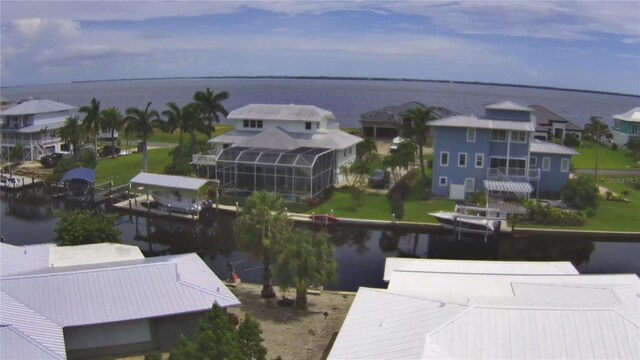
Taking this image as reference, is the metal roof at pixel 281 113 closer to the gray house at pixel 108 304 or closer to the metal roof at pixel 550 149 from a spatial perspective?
the metal roof at pixel 550 149

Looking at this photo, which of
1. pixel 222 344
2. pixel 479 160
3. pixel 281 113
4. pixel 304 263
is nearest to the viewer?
pixel 222 344

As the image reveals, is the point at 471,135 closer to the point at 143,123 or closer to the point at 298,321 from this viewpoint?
the point at 298,321

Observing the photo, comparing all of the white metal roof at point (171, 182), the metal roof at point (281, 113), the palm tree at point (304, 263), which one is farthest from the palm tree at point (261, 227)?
the metal roof at point (281, 113)

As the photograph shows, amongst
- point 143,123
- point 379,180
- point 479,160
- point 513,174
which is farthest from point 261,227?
point 143,123

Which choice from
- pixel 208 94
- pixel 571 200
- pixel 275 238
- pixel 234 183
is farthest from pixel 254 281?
pixel 208 94

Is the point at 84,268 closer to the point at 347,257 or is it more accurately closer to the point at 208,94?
the point at 347,257

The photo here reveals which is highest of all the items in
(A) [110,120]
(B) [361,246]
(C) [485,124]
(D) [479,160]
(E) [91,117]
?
(C) [485,124]
